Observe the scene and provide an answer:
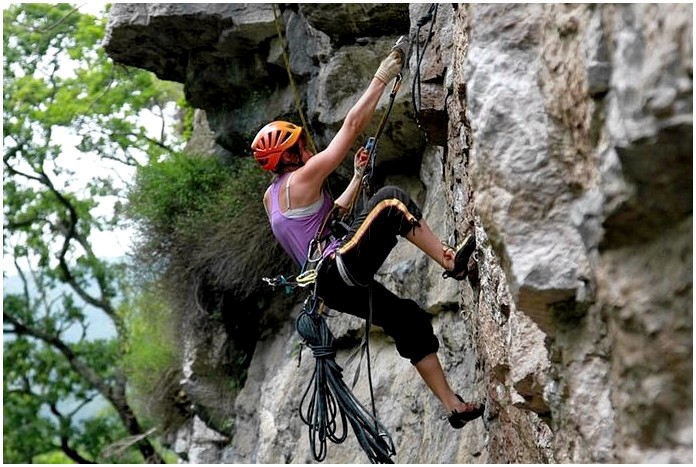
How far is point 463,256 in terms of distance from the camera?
16.3 ft

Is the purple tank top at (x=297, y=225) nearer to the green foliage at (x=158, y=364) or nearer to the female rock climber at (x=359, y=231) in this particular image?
the female rock climber at (x=359, y=231)

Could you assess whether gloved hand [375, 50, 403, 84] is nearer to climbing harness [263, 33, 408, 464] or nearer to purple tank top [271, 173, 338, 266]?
climbing harness [263, 33, 408, 464]

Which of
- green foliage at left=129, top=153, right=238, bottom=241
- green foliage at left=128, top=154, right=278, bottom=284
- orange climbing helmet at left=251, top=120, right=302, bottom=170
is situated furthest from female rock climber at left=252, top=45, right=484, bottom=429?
green foliage at left=129, top=153, right=238, bottom=241

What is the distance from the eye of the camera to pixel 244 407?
9938mm

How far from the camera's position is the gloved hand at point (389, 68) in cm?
503

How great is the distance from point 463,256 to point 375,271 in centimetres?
46

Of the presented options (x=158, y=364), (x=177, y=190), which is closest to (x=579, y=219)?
(x=177, y=190)

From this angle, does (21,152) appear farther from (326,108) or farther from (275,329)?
(326,108)

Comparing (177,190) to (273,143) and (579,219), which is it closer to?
(273,143)

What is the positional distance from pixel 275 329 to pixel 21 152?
7.48 metres

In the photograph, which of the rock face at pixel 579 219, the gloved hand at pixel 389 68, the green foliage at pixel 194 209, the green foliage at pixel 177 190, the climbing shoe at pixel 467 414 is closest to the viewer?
the rock face at pixel 579 219

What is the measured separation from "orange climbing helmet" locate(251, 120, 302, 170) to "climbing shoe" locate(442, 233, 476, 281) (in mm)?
1030

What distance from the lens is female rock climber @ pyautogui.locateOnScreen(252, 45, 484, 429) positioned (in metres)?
4.95

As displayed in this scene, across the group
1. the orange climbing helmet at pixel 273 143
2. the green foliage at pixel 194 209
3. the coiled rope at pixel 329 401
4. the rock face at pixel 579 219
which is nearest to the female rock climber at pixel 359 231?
the orange climbing helmet at pixel 273 143
